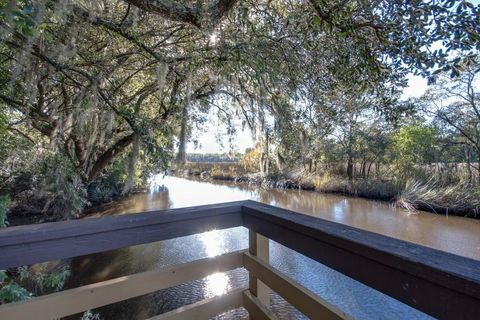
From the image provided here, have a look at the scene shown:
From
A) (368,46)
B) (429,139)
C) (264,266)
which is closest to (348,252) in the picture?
(264,266)

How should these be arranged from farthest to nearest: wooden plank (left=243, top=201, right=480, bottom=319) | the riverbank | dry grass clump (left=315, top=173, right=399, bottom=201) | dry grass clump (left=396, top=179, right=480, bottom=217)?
dry grass clump (left=315, top=173, right=399, bottom=201), the riverbank, dry grass clump (left=396, top=179, right=480, bottom=217), wooden plank (left=243, top=201, right=480, bottom=319)

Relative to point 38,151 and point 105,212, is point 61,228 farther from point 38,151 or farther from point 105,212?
point 105,212

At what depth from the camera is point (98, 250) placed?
0.94 metres

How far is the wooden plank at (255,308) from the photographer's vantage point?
1.07 metres

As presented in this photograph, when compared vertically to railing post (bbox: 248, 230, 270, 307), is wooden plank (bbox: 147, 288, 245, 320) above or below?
below

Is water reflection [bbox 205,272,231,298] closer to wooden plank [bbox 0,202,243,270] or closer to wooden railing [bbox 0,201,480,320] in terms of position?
wooden railing [bbox 0,201,480,320]

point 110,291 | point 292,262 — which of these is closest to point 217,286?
point 292,262

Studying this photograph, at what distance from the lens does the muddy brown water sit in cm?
336

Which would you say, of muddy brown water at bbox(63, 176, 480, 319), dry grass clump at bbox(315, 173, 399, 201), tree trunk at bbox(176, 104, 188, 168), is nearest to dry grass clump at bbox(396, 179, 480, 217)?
muddy brown water at bbox(63, 176, 480, 319)

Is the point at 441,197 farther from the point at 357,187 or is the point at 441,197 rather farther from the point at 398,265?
the point at 398,265

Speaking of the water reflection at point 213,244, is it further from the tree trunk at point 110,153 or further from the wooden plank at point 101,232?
the wooden plank at point 101,232

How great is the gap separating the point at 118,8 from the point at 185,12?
1.87 meters

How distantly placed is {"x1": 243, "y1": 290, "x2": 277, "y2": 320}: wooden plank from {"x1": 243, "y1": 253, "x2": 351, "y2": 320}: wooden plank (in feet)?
0.31

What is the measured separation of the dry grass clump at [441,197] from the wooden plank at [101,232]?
7752 millimetres
